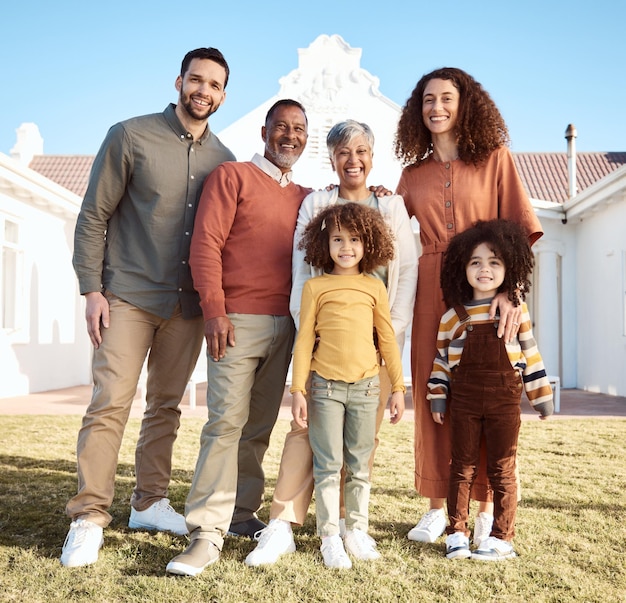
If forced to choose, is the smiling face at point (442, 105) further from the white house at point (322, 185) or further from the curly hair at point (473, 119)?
the white house at point (322, 185)

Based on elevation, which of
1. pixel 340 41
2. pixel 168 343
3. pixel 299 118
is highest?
pixel 340 41

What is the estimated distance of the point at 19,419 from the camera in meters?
7.49

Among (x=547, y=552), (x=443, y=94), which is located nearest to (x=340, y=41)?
(x=443, y=94)

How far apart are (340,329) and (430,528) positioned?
104cm

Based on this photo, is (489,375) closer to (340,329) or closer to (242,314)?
(340,329)

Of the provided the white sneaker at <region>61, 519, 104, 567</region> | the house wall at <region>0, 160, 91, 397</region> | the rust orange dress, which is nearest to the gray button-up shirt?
the white sneaker at <region>61, 519, 104, 567</region>

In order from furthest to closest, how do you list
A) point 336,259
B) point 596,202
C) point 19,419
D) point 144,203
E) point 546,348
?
point 546,348, point 596,202, point 19,419, point 144,203, point 336,259

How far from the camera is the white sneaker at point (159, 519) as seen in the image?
10.4 feet

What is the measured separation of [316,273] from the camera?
2.92 metres

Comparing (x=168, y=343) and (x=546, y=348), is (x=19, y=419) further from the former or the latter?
(x=546, y=348)

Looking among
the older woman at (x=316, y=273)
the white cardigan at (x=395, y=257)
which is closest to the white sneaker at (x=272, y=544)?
the older woman at (x=316, y=273)

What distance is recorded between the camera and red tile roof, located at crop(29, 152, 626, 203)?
16.9m

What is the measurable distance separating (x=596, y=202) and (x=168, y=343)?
936 cm

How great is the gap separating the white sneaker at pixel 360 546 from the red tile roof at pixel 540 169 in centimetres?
1463
